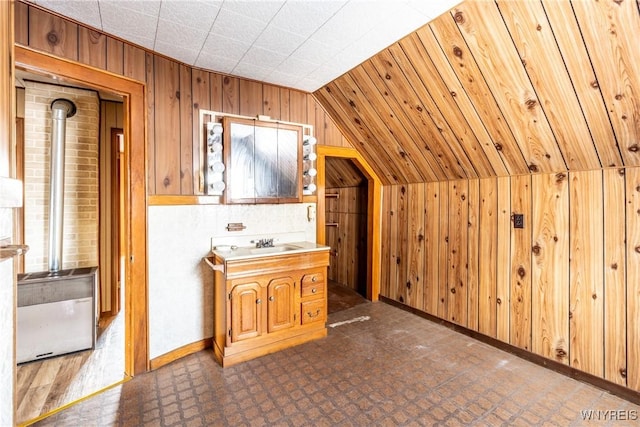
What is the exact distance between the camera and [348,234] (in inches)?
179

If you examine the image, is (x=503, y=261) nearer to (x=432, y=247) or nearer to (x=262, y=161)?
(x=432, y=247)

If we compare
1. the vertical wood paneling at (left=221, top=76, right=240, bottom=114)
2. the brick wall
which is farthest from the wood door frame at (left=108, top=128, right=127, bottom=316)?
the vertical wood paneling at (left=221, top=76, right=240, bottom=114)

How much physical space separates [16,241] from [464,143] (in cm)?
400

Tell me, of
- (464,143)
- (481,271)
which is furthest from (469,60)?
(481,271)

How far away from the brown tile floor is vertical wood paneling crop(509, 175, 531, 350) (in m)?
0.23

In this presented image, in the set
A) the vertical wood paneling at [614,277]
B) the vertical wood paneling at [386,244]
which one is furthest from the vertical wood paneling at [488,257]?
the vertical wood paneling at [386,244]

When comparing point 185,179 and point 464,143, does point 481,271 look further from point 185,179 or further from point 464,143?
point 185,179

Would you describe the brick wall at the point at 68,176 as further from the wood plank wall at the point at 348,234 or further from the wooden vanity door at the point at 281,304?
the wood plank wall at the point at 348,234

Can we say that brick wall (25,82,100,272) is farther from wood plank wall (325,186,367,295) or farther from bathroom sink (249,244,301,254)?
wood plank wall (325,186,367,295)

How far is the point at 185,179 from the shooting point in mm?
2580

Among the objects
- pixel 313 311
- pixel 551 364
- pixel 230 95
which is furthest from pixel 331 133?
pixel 551 364

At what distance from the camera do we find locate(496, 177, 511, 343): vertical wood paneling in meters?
2.64

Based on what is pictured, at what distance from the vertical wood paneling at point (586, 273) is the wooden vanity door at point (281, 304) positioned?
84.6 inches

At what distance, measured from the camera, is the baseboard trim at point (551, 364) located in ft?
6.62
